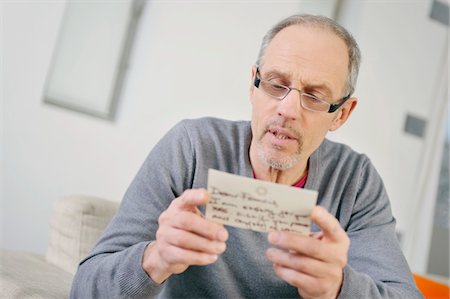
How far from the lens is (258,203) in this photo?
3.15 ft

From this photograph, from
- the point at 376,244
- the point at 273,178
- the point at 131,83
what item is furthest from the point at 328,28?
the point at 131,83

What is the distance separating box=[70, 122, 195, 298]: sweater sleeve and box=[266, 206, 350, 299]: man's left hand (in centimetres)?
30

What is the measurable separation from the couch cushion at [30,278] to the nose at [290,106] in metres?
0.73

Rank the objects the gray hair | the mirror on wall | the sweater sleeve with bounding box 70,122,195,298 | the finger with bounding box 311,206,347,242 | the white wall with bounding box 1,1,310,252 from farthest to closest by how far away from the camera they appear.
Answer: the mirror on wall, the white wall with bounding box 1,1,310,252, the gray hair, the sweater sleeve with bounding box 70,122,195,298, the finger with bounding box 311,206,347,242

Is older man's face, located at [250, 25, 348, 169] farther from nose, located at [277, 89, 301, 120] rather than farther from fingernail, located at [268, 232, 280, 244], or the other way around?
fingernail, located at [268, 232, 280, 244]

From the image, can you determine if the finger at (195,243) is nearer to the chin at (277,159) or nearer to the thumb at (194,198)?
the thumb at (194,198)

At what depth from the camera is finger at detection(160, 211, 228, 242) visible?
0.96m

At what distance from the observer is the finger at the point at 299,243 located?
950 mm

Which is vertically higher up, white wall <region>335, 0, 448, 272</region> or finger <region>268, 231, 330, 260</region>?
white wall <region>335, 0, 448, 272</region>

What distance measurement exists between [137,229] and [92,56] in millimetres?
2233

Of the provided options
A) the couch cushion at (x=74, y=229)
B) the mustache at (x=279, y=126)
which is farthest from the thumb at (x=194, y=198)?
the couch cushion at (x=74, y=229)

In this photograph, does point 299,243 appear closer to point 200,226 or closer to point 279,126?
point 200,226

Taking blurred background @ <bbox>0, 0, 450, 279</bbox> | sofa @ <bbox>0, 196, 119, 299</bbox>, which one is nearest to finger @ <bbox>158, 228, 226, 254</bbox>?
sofa @ <bbox>0, 196, 119, 299</bbox>

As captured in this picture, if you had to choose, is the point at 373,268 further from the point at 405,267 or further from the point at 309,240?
the point at 309,240
